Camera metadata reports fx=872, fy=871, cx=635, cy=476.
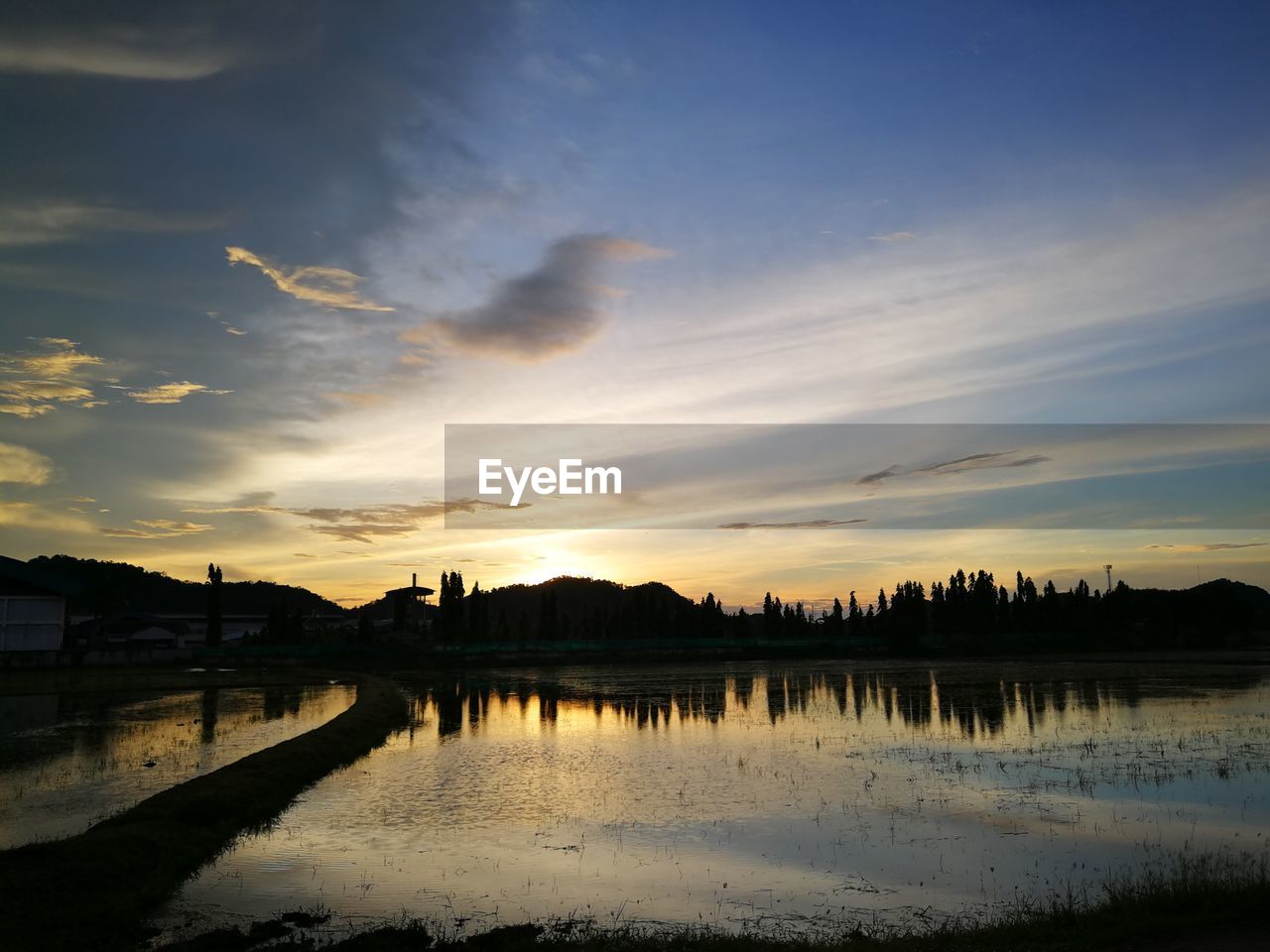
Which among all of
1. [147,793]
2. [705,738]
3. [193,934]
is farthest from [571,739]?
[193,934]

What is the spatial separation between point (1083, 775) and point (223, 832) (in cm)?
2087

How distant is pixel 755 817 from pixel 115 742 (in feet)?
81.9

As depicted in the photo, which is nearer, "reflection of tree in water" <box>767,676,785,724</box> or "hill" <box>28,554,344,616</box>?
"reflection of tree in water" <box>767,676,785,724</box>

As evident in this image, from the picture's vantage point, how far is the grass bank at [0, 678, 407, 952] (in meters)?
12.4

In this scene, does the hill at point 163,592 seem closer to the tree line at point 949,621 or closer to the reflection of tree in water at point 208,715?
the tree line at point 949,621

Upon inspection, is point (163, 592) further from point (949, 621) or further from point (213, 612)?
point (949, 621)

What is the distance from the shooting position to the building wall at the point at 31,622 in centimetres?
7831

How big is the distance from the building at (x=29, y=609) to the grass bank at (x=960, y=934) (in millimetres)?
82493

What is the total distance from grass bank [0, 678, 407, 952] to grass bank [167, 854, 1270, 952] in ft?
6.70

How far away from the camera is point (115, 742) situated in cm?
3181

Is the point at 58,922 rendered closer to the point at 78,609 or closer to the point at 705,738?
the point at 705,738

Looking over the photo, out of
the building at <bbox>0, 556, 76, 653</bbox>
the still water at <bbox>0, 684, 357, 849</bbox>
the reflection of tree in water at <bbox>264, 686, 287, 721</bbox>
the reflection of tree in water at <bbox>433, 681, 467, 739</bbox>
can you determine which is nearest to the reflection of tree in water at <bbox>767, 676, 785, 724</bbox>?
the reflection of tree in water at <bbox>433, 681, 467, 739</bbox>

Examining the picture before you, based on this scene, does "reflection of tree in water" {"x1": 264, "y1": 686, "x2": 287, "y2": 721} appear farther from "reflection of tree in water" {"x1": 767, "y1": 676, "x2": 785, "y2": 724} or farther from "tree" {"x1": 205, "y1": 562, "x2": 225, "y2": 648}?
"tree" {"x1": 205, "y1": 562, "x2": 225, "y2": 648}

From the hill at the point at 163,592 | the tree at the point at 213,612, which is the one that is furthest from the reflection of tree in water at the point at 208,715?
the hill at the point at 163,592
